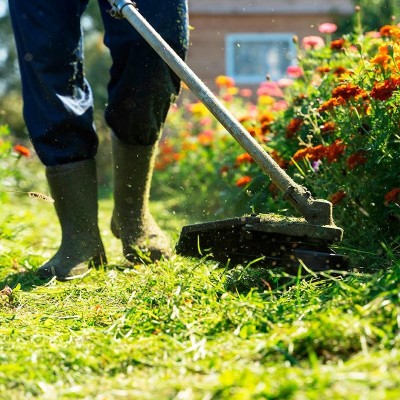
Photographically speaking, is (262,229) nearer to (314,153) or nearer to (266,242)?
(266,242)

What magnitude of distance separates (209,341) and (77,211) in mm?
1492

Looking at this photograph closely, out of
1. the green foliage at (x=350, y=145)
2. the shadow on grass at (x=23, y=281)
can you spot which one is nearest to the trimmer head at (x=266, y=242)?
the green foliage at (x=350, y=145)

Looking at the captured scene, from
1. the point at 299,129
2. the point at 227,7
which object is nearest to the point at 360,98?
the point at 299,129

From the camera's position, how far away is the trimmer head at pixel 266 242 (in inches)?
96.8

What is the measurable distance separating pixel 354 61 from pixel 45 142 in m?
1.53

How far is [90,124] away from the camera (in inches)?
136

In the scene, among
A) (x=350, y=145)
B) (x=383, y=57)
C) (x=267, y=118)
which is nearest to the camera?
(x=383, y=57)

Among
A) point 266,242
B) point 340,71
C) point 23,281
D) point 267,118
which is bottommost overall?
point 23,281

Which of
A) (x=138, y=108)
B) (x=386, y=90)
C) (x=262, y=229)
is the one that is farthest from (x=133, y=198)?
(x=386, y=90)

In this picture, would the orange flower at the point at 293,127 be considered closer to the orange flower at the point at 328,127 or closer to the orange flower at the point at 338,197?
the orange flower at the point at 328,127

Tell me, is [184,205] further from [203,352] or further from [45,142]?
[203,352]

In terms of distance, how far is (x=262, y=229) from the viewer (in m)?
2.56

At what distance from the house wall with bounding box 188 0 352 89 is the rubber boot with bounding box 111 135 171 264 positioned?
1052 cm

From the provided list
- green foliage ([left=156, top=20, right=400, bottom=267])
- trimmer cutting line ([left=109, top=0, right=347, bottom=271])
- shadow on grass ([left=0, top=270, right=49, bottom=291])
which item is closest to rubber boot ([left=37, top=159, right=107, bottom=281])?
shadow on grass ([left=0, top=270, right=49, bottom=291])
